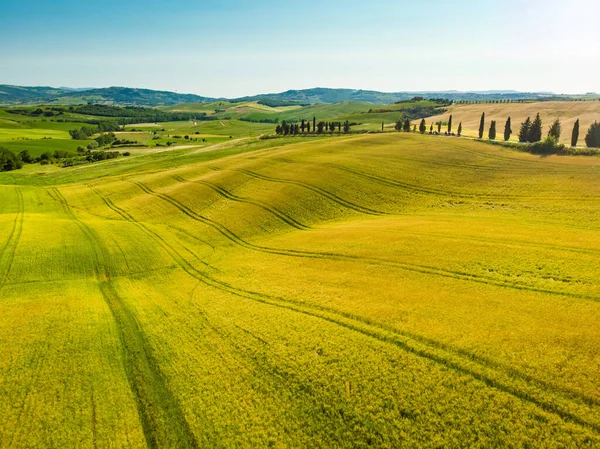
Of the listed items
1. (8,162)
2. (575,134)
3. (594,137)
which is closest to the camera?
(594,137)

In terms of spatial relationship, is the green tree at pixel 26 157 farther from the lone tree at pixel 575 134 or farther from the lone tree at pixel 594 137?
the lone tree at pixel 594 137

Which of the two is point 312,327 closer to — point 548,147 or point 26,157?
point 548,147

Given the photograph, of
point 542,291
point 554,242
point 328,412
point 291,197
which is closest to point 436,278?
point 542,291

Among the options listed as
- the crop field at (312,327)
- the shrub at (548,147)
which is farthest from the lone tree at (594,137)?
the crop field at (312,327)

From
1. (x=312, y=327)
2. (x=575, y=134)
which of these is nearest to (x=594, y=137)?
(x=575, y=134)

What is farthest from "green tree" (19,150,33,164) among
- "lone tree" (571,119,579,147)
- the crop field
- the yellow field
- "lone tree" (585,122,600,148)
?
"lone tree" (585,122,600,148)

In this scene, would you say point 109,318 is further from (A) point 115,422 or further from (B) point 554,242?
(B) point 554,242

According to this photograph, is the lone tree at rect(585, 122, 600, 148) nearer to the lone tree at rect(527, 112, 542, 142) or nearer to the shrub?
the lone tree at rect(527, 112, 542, 142)

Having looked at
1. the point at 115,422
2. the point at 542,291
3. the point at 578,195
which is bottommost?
the point at 115,422
